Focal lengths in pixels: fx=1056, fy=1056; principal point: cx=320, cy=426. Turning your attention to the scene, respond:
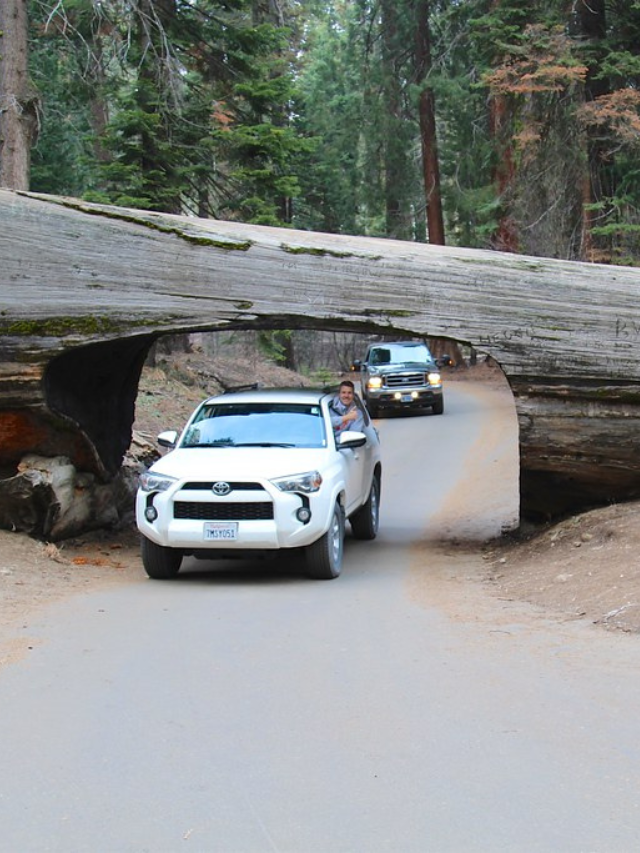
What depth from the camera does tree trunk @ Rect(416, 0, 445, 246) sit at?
41219 mm

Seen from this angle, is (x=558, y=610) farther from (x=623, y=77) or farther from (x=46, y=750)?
(x=623, y=77)

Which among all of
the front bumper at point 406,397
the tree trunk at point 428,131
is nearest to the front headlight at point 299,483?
the front bumper at point 406,397

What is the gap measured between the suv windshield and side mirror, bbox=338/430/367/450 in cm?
1944

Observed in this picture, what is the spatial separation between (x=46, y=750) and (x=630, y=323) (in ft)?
27.3

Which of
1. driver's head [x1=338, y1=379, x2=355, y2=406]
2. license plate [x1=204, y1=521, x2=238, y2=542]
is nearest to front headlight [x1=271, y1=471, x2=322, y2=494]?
license plate [x1=204, y1=521, x2=238, y2=542]

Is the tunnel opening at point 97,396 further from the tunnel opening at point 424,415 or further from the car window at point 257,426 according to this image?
the tunnel opening at point 424,415

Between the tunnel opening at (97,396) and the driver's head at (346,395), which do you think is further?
the driver's head at (346,395)

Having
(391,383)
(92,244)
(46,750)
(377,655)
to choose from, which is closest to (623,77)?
(391,383)

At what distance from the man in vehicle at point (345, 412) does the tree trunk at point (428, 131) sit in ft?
94.4

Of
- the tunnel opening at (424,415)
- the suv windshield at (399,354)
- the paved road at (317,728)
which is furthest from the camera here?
the suv windshield at (399,354)

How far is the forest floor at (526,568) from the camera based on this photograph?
8328 millimetres

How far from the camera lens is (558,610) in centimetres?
839

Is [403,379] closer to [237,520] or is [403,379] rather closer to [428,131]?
[428,131]

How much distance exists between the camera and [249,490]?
1002cm
